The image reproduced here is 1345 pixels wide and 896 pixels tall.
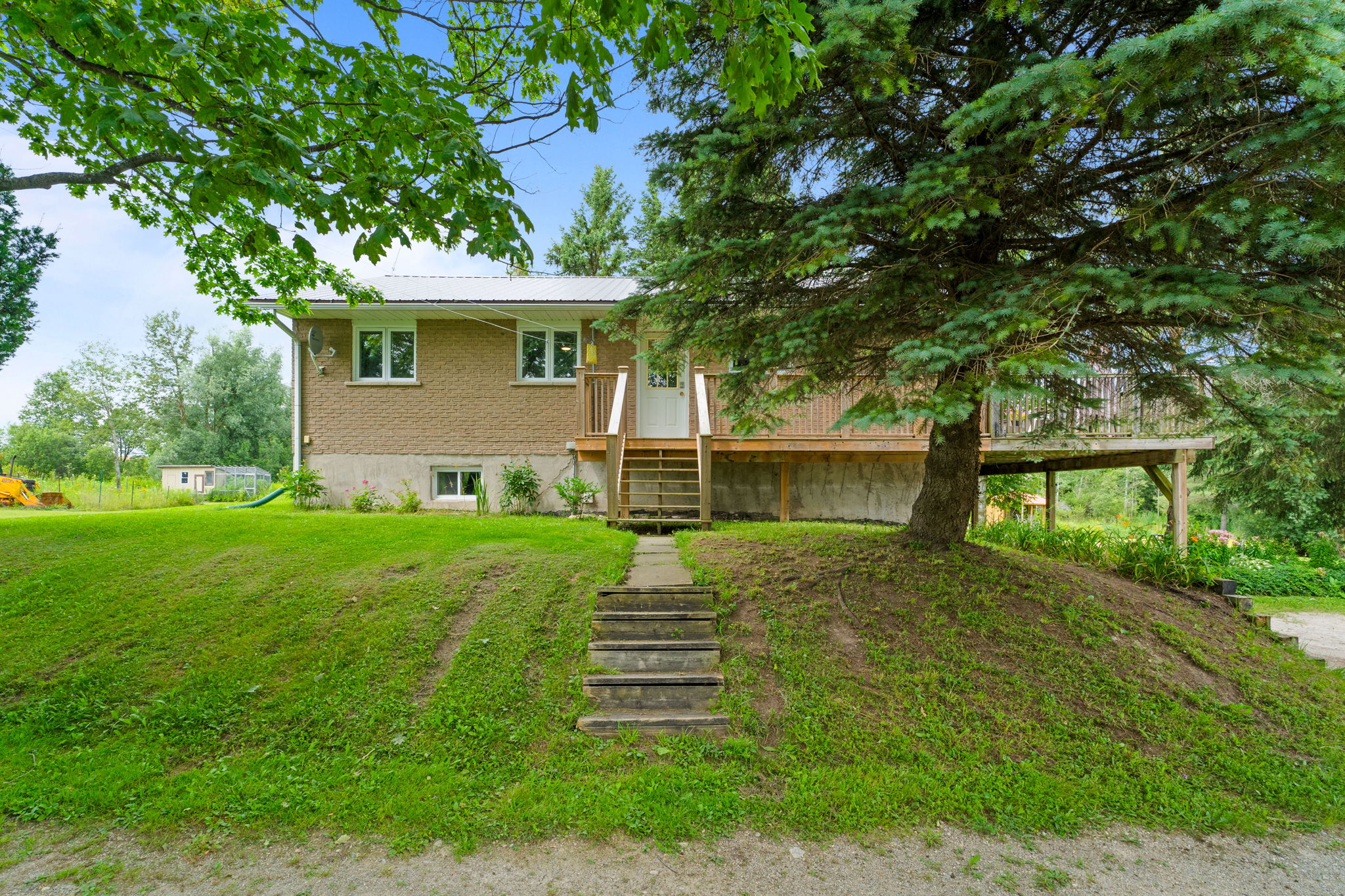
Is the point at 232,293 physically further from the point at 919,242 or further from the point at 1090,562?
the point at 1090,562

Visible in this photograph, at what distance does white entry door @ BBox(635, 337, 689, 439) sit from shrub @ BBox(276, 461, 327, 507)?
20.0 feet

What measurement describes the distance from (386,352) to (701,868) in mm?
11032

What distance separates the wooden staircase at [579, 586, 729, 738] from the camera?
3.89 m

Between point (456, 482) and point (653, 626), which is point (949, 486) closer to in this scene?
point (653, 626)

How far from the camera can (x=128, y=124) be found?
10.1 feet

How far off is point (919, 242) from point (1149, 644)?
402 cm

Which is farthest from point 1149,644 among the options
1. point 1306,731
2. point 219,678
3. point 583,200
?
point 583,200

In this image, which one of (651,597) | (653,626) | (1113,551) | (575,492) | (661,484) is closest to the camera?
(653,626)

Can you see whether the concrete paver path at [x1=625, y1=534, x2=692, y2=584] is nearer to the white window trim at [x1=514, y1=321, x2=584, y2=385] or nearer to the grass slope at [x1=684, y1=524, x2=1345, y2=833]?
the grass slope at [x1=684, y1=524, x2=1345, y2=833]

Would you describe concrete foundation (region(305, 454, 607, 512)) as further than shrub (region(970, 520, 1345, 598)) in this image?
Yes

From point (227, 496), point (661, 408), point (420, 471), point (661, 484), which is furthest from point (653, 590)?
point (227, 496)

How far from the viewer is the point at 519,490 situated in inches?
420

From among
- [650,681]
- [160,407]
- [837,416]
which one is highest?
[160,407]

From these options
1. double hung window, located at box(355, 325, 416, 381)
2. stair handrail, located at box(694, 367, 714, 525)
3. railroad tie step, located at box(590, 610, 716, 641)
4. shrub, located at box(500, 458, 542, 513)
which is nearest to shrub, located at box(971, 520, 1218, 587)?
stair handrail, located at box(694, 367, 714, 525)
